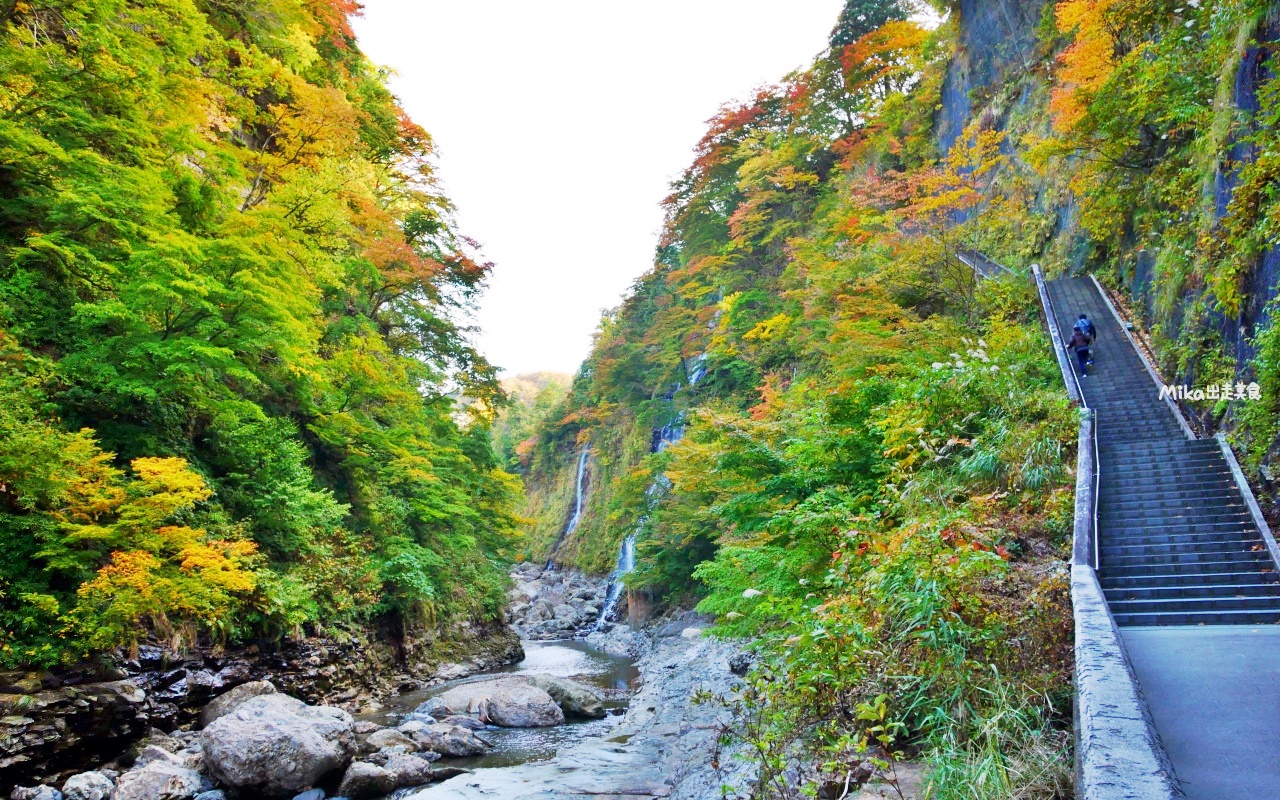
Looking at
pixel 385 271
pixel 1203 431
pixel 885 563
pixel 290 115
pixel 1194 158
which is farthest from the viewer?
pixel 385 271

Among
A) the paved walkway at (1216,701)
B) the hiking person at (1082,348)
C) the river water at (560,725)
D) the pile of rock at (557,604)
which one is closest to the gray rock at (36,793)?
the river water at (560,725)

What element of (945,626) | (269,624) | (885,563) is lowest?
(269,624)

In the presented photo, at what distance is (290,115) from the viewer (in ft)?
47.5

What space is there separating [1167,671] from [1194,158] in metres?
10.2

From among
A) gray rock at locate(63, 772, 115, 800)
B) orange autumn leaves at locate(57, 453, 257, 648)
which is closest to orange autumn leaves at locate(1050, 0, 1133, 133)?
orange autumn leaves at locate(57, 453, 257, 648)

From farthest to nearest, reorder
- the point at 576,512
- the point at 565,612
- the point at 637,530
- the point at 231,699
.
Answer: the point at 576,512
the point at 565,612
the point at 637,530
the point at 231,699

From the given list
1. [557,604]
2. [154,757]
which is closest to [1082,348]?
[154,757]

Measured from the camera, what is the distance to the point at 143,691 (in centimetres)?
771

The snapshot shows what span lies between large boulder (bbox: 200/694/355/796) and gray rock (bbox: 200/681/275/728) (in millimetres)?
823

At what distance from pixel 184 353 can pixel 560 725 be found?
8845 millimetres

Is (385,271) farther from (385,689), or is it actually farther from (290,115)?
(385,689)

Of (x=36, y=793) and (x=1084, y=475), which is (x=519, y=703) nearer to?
(x=36, y=793)

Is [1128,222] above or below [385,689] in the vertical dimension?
above

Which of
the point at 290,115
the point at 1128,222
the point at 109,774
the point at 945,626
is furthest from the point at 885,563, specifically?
the point at 290,115
